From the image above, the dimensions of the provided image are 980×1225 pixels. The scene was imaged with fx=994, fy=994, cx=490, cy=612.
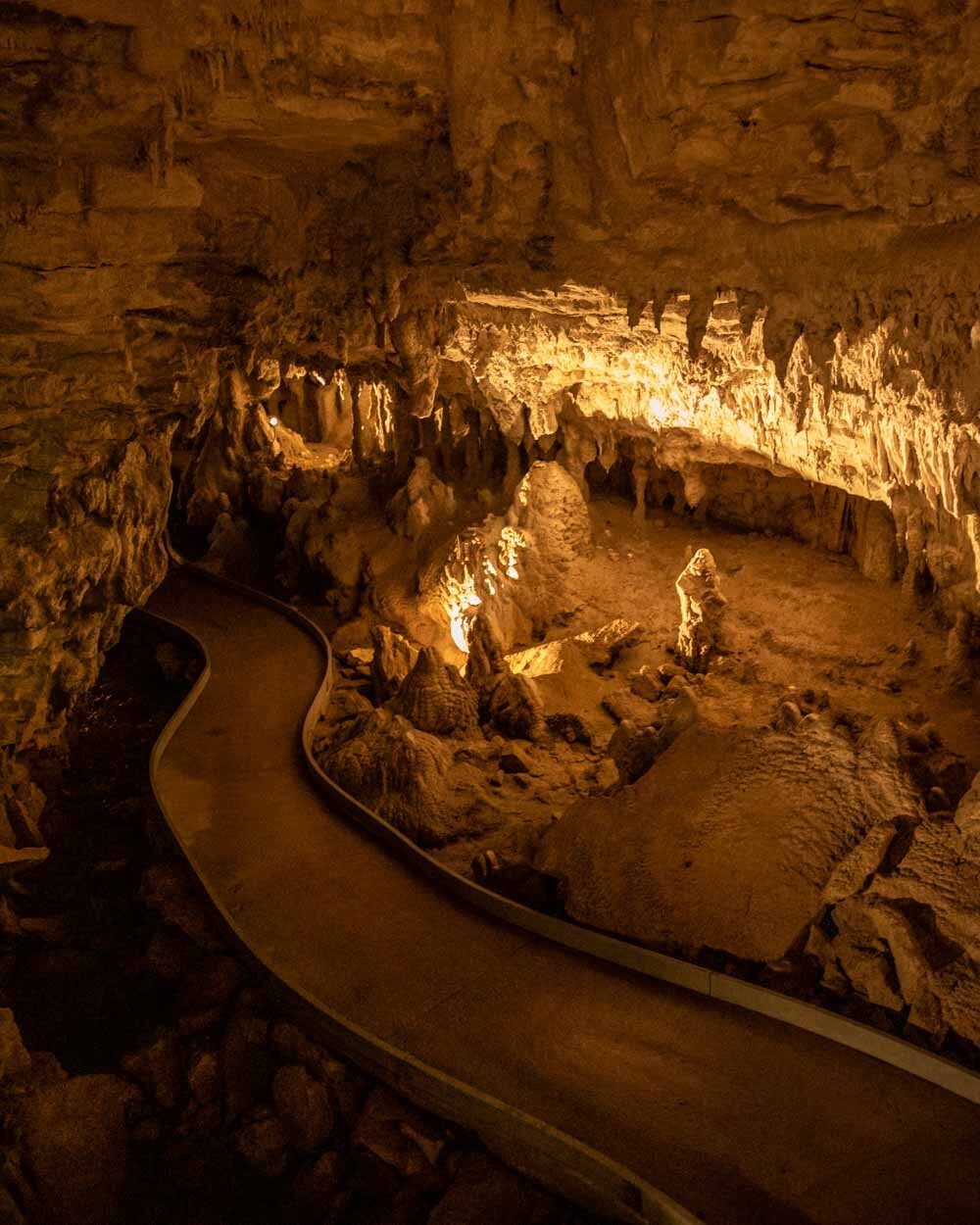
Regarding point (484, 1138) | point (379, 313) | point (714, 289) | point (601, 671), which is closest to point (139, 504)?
point (379, 313)

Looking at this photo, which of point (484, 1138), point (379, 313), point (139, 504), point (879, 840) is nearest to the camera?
point (484, 1138)

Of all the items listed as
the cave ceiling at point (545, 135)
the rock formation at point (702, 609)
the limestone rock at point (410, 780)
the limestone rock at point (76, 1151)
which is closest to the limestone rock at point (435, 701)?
the limestone rock at point (410, 780)

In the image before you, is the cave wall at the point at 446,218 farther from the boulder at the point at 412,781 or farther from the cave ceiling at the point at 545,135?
the boulder at the point at 412,781

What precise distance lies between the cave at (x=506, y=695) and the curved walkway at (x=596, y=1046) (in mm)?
32

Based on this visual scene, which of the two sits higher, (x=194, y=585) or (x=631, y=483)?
(x=631, y=483)

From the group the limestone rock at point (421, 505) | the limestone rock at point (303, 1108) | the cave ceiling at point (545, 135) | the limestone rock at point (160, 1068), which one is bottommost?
the limestone rock at point (160, 1068)

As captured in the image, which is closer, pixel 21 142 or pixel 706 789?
pixel 21 142

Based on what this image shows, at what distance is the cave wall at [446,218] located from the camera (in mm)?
6094

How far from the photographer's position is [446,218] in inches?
332

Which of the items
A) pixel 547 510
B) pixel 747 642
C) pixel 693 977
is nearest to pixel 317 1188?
pixel 693 977

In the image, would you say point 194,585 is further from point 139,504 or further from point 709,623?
point 709,623

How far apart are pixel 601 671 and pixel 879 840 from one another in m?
5.90

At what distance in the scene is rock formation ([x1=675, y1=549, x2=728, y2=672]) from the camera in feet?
42.1

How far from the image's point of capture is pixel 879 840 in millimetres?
7535
